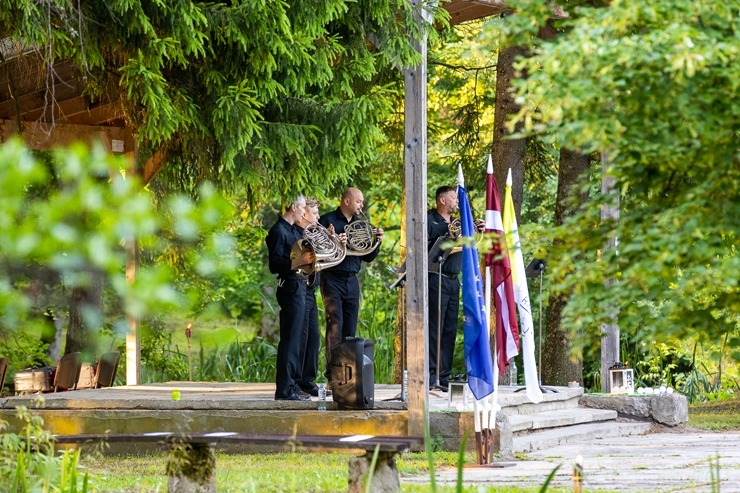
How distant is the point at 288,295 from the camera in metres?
9.77

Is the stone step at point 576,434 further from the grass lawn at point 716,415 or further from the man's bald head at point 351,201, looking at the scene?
the man's bald head at point 351,201

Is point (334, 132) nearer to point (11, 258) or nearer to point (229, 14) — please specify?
point (229, 14)

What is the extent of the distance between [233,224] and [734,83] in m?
14.5

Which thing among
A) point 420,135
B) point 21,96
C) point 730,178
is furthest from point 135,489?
point 21,96

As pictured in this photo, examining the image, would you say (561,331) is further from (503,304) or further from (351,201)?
(503,304)

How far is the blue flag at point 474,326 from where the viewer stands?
26.9 ft

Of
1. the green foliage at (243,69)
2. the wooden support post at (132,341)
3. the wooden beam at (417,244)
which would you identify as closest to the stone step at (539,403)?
the wooden beam at (417,244)

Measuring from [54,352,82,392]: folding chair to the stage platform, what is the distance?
1.45m

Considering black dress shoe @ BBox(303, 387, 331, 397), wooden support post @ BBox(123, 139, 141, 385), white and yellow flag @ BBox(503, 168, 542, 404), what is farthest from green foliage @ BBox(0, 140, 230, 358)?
white and yellow flag @ BBox(503, 168, 542, 404)

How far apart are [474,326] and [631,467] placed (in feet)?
4.61

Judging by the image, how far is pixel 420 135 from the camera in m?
8.88

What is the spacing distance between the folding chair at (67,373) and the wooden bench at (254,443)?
6.11 m

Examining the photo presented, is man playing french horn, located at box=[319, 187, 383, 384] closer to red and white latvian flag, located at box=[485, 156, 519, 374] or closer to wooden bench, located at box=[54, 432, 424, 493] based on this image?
red and white latvian flag, located at box=[485, 156, 519, 374]

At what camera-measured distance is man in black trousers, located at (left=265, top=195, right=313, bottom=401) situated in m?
9.73
